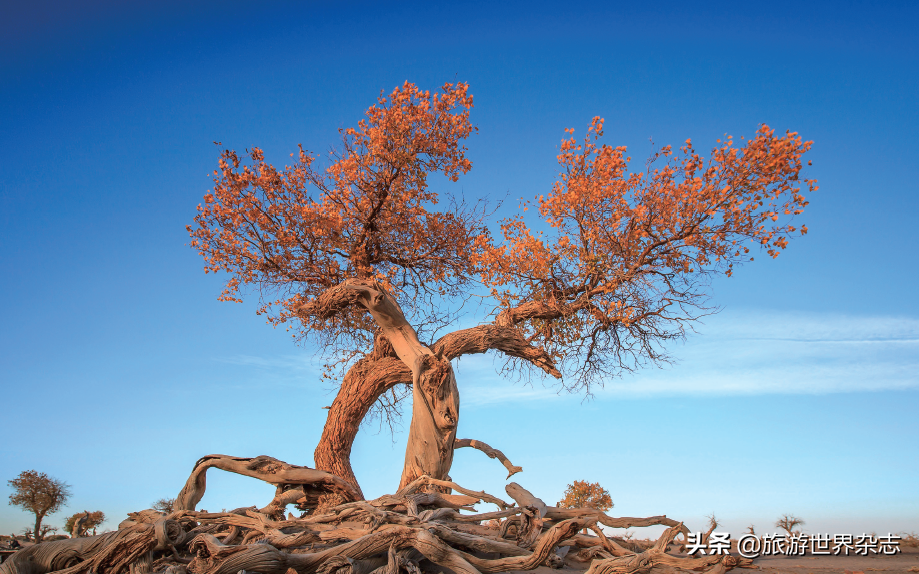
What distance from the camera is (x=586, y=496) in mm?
22016

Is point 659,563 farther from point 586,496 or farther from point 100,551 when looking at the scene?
point 586,496

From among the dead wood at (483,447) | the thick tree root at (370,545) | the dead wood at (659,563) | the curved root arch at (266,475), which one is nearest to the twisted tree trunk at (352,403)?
the curved root arch at (266,475)

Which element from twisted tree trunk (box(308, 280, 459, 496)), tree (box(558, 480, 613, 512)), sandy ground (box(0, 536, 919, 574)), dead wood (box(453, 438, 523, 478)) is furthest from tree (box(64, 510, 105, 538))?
tree (box(558, 480, 613, 512))

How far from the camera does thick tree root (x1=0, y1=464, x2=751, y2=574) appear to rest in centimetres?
600

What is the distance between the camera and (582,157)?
13617 millimetres

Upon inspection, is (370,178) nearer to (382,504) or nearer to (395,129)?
(395,129)

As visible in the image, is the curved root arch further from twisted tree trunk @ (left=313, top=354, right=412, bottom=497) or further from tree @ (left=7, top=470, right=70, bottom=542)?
tree @ (left=7, top=470, right=70, bottom=542)

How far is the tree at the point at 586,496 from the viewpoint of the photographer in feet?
71.9

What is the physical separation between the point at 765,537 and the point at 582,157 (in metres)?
8.17

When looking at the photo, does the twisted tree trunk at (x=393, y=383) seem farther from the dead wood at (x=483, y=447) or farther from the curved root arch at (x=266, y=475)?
the curved root arch at (x=266, y=475)

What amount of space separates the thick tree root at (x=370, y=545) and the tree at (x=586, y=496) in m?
13.8

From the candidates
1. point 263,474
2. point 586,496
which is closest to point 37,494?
point 263,474

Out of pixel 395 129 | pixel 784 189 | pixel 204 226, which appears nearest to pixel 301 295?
pixel 204 226

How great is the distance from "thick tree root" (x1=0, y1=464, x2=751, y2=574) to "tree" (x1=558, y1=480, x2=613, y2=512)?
13.8 m
